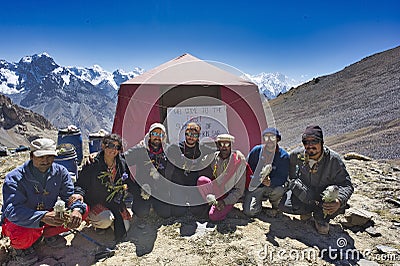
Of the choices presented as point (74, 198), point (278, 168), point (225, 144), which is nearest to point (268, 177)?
point (278, 168)

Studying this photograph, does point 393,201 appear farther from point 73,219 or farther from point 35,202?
point 35,202

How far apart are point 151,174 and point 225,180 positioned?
0.97 meters

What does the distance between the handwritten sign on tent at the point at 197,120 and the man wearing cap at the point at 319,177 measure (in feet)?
6.87

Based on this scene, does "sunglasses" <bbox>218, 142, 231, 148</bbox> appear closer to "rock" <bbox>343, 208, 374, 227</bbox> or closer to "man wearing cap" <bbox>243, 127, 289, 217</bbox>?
"man wearing cap" <bbox>243, 127, 289, 217</bbox>

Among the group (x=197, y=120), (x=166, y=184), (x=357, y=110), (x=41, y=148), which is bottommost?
(x=166, y=184)

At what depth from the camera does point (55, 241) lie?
320 cm

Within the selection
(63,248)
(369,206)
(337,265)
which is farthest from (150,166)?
(369,206)

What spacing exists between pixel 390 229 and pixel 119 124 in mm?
5070

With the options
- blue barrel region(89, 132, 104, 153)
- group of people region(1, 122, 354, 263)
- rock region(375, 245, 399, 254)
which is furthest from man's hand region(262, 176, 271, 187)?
blue barrel region(89, 132, 104, 153)

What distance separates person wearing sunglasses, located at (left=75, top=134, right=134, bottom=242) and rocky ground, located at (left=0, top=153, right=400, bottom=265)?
0.69ft

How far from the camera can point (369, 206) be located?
427cm

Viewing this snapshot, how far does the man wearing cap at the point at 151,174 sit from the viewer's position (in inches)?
146

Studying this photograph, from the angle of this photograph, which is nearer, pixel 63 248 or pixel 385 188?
pixel 63 248

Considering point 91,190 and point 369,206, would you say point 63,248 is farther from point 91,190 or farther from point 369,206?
point 369,206
